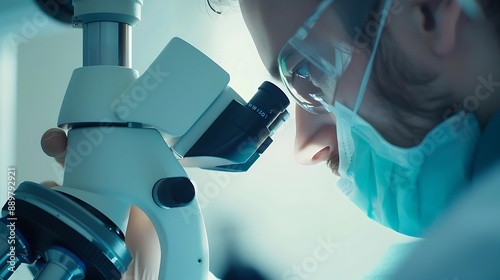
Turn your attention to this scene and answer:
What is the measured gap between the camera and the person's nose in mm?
1021

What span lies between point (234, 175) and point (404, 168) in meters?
0.62

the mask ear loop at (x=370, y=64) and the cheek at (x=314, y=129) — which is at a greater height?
the mask ear loop at (x=370, y=64)

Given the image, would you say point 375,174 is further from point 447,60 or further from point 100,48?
point 100,48

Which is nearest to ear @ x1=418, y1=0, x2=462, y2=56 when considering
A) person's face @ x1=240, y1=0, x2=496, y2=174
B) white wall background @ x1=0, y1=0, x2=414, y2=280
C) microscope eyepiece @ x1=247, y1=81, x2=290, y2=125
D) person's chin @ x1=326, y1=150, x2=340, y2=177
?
person's face @ x1=240, y1=0, x2=496, y2=174

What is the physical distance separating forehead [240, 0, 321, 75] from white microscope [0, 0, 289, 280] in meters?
0.18

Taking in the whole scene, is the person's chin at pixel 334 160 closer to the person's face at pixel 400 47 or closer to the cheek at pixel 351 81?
the person's face at pixel 400 47

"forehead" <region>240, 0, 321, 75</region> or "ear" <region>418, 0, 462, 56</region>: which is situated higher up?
"ear" <region>418, 0, 462, 56</region>

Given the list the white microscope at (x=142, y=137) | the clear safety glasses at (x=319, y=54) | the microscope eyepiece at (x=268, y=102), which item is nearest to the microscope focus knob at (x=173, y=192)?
the white microscope at (x=142, y=137)

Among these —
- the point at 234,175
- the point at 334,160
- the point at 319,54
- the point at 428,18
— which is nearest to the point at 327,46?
the point at 319,54

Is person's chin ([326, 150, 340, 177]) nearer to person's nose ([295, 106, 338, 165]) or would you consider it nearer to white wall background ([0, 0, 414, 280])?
person's nose ([295, 106, 338, 165])

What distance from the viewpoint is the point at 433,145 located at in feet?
2.62

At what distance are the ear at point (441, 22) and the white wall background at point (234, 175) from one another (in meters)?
0.55

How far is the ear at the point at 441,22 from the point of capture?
2.40 feet

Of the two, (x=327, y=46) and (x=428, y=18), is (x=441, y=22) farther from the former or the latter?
(x=327, y=46)
